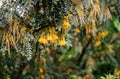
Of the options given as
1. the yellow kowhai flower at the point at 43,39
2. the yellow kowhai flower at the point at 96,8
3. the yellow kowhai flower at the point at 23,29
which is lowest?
the yellow kowhai flower at the point at 43,39

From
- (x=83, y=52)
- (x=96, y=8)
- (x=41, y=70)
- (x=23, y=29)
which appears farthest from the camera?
(x=83, y=52)

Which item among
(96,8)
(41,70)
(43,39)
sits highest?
(96,8)

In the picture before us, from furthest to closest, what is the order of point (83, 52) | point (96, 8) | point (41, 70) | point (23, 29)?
point (83, 52) < point (41, 70) < point (96, 8) < point (23, 29)

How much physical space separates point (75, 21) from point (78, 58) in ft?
7.43

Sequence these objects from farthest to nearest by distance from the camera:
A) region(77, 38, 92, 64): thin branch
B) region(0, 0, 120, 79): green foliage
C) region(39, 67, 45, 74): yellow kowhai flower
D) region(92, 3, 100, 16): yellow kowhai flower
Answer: region(77, 38, 92, 64): thin branch, region(39, 67, 45, 74): yellow kowhai flower, region(92, 3, 100, 16): yellow kowhai flower, region(0, 0, 120, 79): green foliage

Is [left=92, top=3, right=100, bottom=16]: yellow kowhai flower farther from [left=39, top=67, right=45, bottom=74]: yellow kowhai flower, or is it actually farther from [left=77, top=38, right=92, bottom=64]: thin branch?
[left=77, top=38, right=92, bottom=64]: thin branch

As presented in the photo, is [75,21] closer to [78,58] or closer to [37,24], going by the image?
[37,24]

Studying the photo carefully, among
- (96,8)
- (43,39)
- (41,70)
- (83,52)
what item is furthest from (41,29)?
(83,52)

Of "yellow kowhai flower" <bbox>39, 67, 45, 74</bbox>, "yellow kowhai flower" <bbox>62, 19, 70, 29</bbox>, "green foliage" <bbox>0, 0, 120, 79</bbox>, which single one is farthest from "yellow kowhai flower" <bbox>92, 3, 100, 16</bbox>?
"yellow kowhai flower" <bbox>39, 67, 45, 74</bbox>

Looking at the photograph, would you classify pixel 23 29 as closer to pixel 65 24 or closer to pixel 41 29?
pixel 41 29

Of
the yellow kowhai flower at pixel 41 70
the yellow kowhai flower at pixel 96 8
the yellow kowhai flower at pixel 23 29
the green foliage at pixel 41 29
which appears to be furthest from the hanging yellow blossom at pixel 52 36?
the yellow kowhai flower at pixel 41 70

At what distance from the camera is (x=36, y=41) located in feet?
8.75

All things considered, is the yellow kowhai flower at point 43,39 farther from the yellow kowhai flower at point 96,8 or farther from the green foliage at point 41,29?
the yellow kowhai flower at point 96,8

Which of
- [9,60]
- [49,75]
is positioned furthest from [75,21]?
[49,75]
